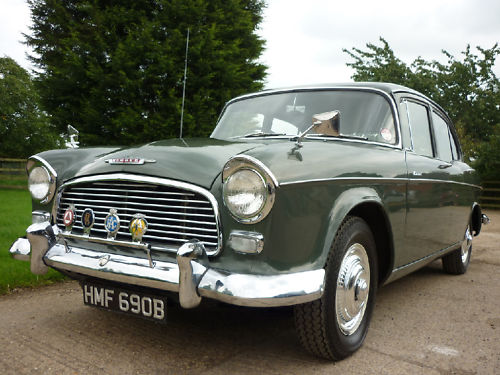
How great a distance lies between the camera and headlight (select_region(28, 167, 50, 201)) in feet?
9.12

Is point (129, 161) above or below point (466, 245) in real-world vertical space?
above

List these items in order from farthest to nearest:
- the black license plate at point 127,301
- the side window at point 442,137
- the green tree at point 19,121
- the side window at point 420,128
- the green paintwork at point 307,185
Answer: the green tree at point 19,121 → the side window at point 442,137 → the side window at point 420,128 → the black license plate at point 127,301 → the green paintwork at point 307,185

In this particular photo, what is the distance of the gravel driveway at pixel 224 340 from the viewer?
92.0 inches

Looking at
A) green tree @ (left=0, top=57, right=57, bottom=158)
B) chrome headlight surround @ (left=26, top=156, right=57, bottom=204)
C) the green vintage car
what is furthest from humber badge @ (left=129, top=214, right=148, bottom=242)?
green tree @ (left=0, top=57, right=57, bottom=158)

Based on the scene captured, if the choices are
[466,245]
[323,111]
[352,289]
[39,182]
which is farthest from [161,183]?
[466,245]

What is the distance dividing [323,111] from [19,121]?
3598cm

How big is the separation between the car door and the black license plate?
1729 millimetres

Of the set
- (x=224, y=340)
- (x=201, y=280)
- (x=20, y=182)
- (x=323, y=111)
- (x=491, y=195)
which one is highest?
(x=323, y=111)

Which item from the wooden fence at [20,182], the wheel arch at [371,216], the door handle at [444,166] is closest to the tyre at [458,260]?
the door handle at [444,166]

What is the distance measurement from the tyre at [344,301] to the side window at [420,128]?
1.20 m

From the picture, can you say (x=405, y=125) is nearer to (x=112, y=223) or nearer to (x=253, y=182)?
(x=253, y=182)

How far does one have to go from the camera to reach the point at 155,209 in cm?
228

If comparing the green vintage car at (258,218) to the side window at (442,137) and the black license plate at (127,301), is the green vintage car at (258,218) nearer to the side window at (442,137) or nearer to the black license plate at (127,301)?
the black license plate at (127,301)

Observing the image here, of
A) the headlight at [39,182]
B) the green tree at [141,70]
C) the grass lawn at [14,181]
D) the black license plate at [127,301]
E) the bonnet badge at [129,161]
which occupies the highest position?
the green tree at [141,70]
